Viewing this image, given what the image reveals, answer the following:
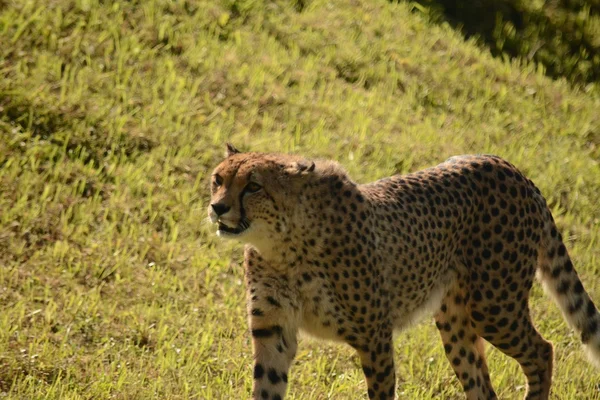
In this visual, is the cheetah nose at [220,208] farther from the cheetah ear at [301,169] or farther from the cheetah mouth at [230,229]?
the cheetah ear at [301,169]

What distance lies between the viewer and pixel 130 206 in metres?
7.26

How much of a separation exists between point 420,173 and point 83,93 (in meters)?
3.35

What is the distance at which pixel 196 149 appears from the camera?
807 cm

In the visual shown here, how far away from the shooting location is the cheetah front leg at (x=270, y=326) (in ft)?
16.5

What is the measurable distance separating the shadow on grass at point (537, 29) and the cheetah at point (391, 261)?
5911 mm

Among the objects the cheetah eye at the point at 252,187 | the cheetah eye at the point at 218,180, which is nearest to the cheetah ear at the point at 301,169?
the cheetah eye at the point at 252,187

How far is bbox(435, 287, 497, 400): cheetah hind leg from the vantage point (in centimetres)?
581

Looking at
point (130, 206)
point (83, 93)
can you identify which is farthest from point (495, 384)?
point (83, 93)

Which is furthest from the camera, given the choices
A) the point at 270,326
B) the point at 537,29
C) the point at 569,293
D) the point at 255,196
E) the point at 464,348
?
the point at 537,29

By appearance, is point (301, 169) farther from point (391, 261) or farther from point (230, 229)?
point (391, 261)

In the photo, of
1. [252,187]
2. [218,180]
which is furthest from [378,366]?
[218,180]

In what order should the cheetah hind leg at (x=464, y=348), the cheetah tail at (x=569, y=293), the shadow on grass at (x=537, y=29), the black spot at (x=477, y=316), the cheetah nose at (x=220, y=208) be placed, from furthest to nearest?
the shadow on grass at (x=537, y=29) → the cheetah tail at (x=569, y=293) → the cheetah hind leg at (x=464, y=348) → the black spot at (x=477, y=316) → the cheetah nose at (x=220, y=208)

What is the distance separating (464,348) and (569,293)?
668mm

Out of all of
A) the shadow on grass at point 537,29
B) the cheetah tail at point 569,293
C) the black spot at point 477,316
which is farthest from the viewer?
the shadow on grass at point 537,29
